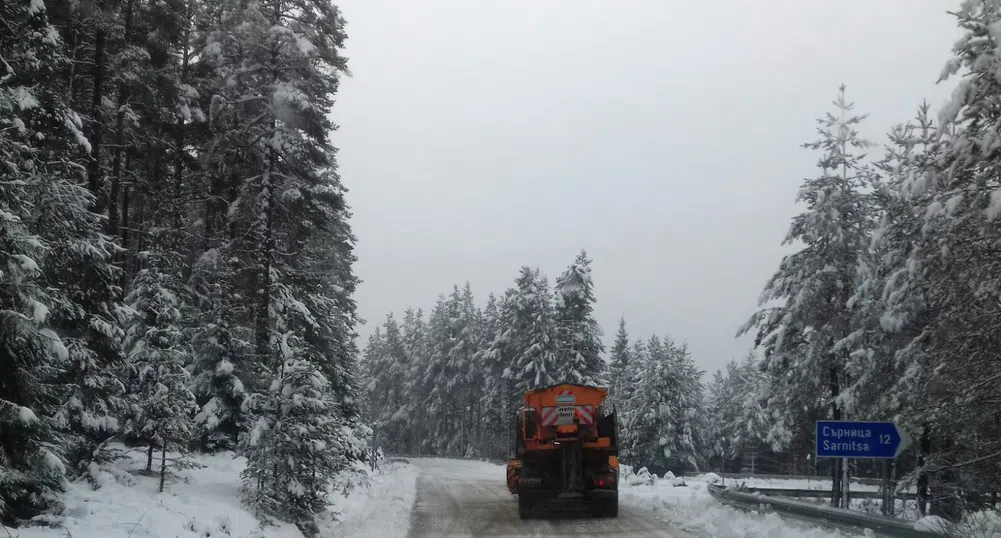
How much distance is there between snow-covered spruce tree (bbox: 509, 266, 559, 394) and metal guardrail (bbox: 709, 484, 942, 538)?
30454 mm

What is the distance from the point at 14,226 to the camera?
848 centimetres

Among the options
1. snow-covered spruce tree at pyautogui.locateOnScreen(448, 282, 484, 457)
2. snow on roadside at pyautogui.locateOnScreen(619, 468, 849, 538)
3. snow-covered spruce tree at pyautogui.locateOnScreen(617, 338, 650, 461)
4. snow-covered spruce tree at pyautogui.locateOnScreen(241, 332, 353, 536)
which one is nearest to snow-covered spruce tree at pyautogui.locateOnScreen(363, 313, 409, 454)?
snow-covered spruce tree at pyautogui.locateOnScreen(448, 282, 484, 457)

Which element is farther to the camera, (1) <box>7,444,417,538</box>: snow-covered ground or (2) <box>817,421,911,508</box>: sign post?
(2) <box>817,421,911,508</box>: sign post

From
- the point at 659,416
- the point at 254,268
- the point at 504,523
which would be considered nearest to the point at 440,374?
the point at 659,416

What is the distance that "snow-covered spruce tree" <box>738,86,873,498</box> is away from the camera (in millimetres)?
22172

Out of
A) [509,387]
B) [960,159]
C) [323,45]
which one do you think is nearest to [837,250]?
[960,159]

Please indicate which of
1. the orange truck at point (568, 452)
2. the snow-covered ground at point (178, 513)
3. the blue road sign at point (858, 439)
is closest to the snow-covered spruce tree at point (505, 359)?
the orange truck at point (568, 452)

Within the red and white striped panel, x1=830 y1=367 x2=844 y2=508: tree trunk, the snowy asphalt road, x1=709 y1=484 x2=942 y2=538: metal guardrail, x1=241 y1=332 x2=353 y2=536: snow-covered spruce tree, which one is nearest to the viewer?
x1=709 y1=484 x2=942 y2=538: metal guardrail

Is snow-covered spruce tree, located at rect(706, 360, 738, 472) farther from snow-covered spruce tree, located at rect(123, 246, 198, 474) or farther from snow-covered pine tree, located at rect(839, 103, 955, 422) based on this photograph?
snow-covered spruce tree, located at rect(123, 246, 198, 474)

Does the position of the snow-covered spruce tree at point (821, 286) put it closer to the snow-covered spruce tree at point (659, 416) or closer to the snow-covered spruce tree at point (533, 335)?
the snow-covered spruce tree at point (533, 335)

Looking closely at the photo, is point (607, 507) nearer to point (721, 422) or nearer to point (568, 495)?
point (568, 495)

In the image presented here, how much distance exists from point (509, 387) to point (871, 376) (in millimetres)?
37677

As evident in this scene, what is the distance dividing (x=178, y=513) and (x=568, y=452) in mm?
9690

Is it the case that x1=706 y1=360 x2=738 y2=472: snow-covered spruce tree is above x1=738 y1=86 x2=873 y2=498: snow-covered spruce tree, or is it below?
below
